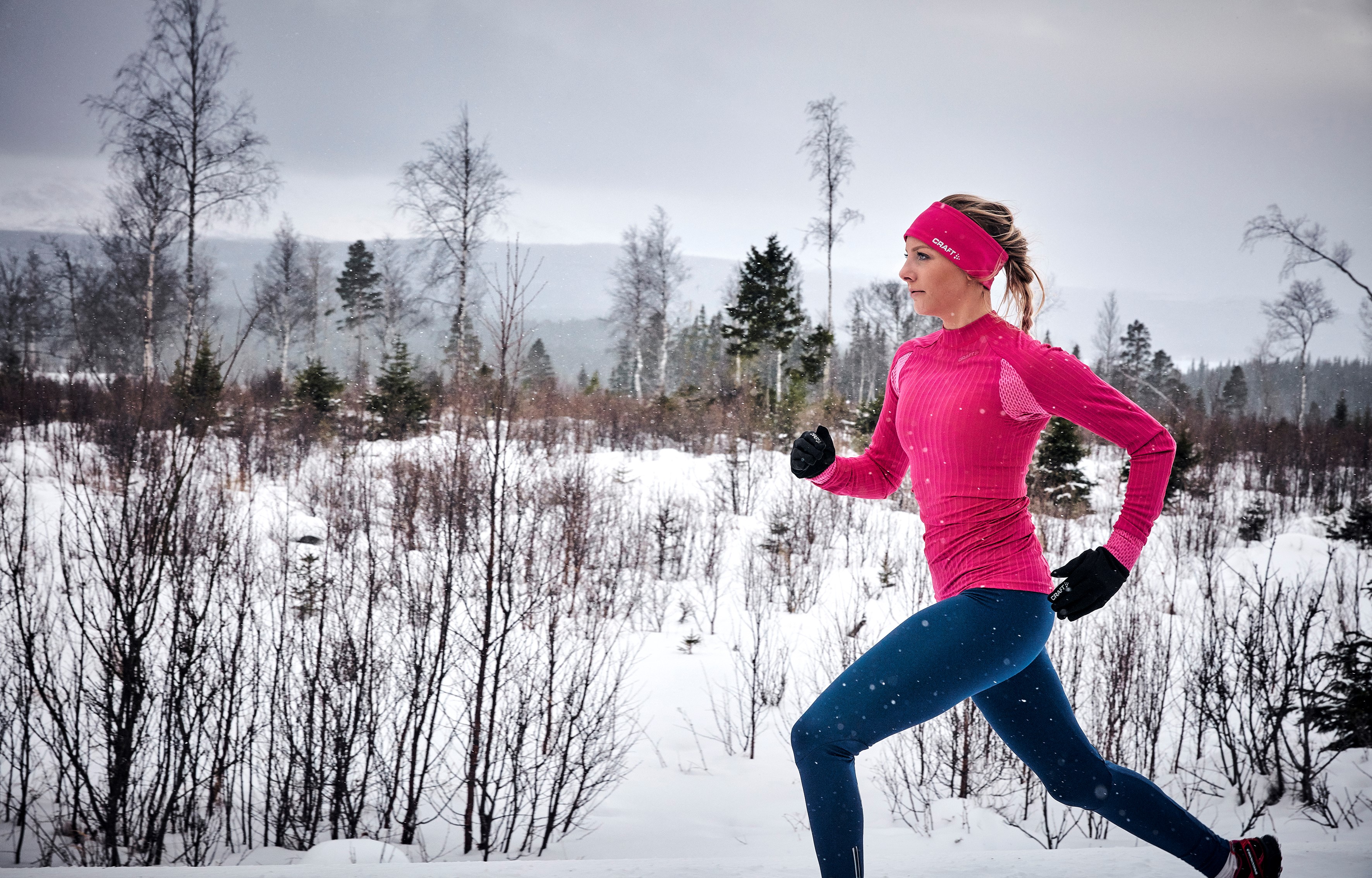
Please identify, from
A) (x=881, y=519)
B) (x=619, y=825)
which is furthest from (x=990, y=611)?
(x=881, y=519)

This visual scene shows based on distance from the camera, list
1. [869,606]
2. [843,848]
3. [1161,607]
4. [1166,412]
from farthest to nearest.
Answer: [1166,412] < [869,606] < [1161,607] < [843,848]

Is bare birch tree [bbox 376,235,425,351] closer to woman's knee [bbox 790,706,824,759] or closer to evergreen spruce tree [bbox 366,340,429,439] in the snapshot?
evergreen spruce tree [bbox 366,340,429,439]

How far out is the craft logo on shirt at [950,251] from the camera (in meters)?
1.67

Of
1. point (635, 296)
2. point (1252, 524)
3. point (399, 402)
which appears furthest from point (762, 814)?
point (635, 296)

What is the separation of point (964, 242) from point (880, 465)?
621 millimetres

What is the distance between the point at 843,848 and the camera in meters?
1.45

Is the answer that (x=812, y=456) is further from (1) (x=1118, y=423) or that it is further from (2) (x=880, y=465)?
(1) (x=1118, y=423)

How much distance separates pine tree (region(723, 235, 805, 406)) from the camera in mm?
20578

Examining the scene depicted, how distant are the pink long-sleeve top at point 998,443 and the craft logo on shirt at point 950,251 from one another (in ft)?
0.51

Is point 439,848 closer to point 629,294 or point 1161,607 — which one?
point 1161,607

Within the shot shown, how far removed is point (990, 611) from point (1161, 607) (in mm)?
7490

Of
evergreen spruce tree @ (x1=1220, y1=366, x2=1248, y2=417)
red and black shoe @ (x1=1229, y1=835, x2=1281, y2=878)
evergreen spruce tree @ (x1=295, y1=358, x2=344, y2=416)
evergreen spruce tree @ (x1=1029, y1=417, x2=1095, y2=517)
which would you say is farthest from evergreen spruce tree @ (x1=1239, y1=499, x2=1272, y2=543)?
evergreen spruce tree @ (x1=1220, y1=366, x2=1248, y2=417)

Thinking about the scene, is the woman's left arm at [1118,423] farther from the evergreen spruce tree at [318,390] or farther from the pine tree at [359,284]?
the pine tree at [359,284]

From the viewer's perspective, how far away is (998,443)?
1.53 m
